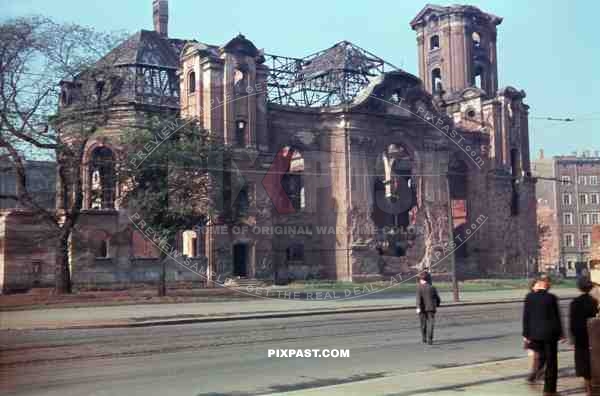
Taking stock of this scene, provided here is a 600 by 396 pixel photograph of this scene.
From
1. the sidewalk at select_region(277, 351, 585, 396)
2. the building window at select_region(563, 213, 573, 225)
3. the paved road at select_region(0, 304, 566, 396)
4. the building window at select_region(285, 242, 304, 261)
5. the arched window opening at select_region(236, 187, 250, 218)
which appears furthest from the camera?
the building window at select_region(563, 213, 573, 225)

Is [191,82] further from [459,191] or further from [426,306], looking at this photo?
[426,306]

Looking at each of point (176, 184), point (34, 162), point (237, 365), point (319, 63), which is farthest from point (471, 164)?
point (237, 365)

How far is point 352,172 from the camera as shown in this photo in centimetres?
4847

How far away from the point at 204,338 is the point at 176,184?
1597 cm

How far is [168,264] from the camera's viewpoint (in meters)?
38.5

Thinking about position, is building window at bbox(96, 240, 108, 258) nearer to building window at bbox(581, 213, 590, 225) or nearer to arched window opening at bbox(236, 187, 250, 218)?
arched window opening at bbox(236, 187, 250, 218)

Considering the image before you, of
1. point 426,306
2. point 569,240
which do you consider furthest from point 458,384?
point 569,240

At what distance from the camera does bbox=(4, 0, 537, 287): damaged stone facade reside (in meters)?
39.8

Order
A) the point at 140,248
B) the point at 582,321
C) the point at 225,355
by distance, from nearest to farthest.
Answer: the point at 582,321
the point at 225,355
the point at 140,248

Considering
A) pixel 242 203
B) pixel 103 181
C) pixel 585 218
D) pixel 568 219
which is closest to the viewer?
pixel 103 181

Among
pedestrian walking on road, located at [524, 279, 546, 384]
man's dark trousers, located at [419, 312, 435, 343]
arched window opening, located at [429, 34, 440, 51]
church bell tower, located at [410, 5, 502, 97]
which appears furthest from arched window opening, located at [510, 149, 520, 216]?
pedestrian walking on road, located at [524, 279, 546, 384]

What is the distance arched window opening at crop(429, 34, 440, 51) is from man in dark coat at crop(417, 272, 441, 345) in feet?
156

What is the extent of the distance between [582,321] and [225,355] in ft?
20.7

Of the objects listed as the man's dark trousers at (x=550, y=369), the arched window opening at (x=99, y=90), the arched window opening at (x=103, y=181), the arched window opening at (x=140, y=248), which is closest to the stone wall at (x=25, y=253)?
the arched window opening at (x=103, y=181)
